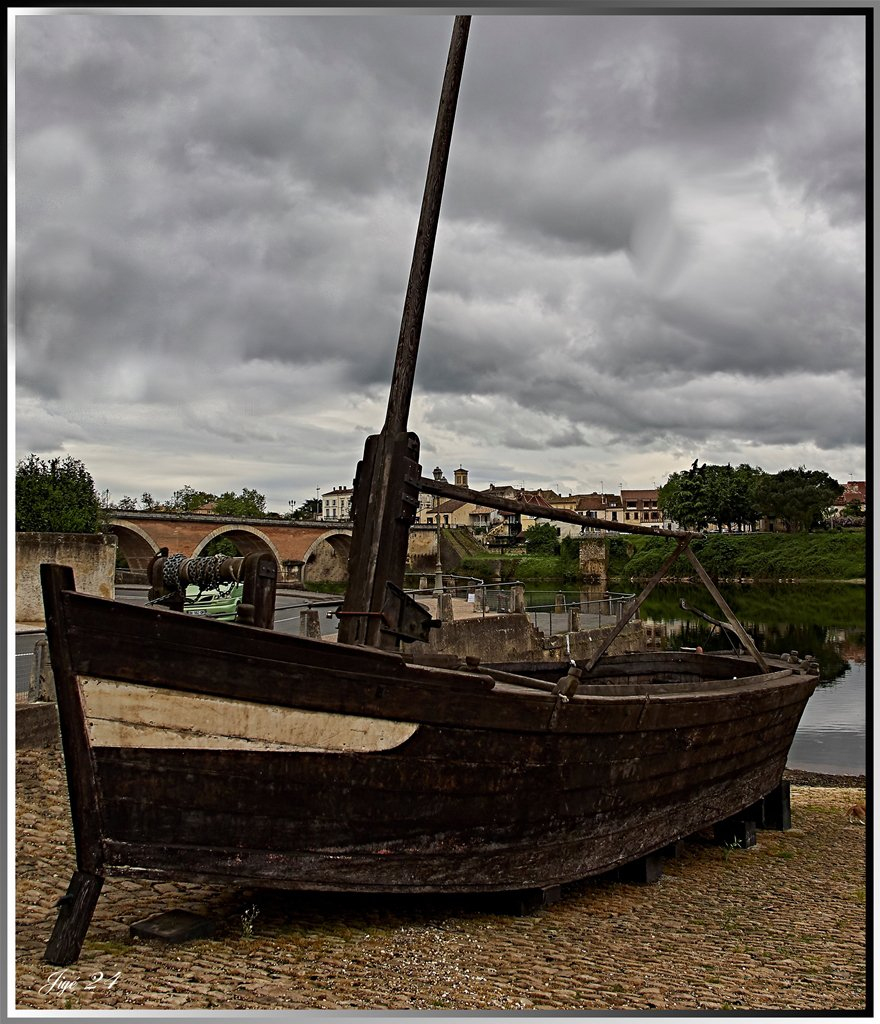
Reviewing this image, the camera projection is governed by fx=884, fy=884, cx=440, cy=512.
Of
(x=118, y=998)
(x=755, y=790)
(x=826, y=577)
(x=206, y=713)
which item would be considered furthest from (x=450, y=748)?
(x=826, y=577)

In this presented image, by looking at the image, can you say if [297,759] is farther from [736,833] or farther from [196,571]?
[736,833]

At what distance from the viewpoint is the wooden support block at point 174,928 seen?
13.1 ft

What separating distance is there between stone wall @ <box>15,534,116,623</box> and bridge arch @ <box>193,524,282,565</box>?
104 ft

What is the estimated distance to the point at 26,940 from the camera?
4000mm

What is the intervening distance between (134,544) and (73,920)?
146 ft

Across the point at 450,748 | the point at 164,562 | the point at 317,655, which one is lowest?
the point at 450,748

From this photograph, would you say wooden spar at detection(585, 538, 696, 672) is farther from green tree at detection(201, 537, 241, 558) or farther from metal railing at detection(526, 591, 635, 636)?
green tree at detection(201, 537, 241, 558)

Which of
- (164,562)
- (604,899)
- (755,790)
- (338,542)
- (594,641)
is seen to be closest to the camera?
(164,562)

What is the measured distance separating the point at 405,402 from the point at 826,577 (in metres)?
52.6

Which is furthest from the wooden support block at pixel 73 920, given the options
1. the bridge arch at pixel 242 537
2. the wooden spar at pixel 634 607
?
the bridge arch at pixel 242 537

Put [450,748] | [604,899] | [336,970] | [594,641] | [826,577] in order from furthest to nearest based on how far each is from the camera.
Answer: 1. [826,577]
2. [594,641]
3. [604,899]
4. [450,748]
5. [336,970]

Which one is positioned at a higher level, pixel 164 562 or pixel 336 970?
pixel 164 562

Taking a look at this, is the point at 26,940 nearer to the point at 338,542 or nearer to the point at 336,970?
the point at 336,970

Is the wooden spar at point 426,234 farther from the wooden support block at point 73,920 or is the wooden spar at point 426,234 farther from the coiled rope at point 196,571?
the wooden support block at point 73,920
